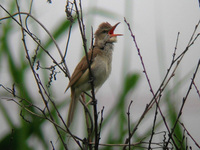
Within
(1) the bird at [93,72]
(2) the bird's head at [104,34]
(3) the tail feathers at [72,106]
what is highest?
(2) the bird's head at [104,34]

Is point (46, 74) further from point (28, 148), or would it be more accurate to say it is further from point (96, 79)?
point (28, 148)

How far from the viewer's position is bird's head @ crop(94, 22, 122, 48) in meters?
3.11

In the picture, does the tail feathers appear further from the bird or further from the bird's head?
the bird's head

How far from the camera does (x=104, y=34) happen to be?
126 inches

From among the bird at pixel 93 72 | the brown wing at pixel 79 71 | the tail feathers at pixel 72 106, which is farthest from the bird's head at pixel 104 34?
the tail feathers at pixel 72 106

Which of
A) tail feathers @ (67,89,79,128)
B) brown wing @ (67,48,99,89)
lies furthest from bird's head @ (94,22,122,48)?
tail feathers @ (67,89,79,128)

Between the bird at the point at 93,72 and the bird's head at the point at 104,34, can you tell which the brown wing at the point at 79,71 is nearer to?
the bird at the point at 93,72

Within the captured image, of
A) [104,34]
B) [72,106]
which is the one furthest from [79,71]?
[104,34]

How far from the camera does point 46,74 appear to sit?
2852 mm

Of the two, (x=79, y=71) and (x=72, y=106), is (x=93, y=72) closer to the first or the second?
(x=79, y=71)

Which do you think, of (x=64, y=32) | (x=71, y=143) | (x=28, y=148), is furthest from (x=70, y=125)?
(x=64, y=32)

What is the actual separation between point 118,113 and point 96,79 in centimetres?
42

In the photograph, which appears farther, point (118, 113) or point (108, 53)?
point (108, 53)

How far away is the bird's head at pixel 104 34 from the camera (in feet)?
10.2
